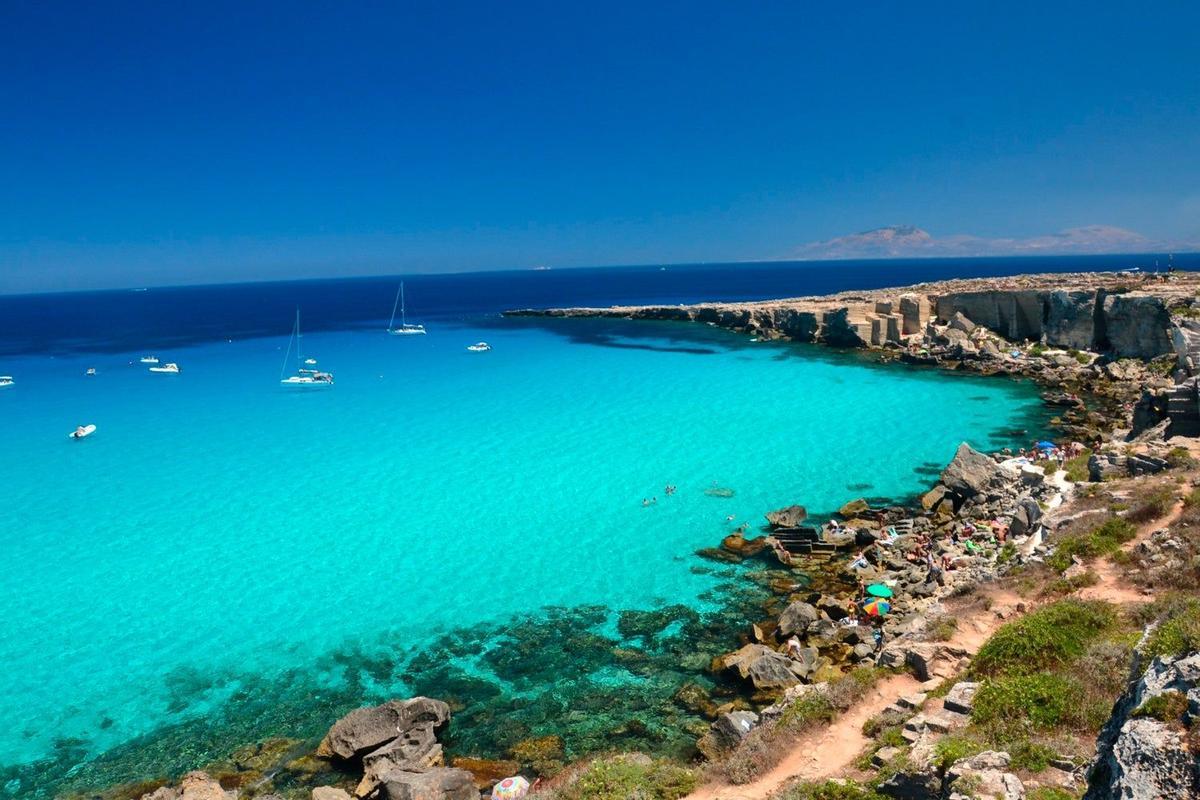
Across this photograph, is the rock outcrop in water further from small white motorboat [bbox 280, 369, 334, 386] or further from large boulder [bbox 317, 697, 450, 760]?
small white motorboat [bbox 280, 369, 334, 386]

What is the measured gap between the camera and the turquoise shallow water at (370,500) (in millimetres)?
20312

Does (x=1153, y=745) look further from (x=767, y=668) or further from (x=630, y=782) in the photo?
(x=767, y=668)

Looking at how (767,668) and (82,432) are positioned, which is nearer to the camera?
(767,668)

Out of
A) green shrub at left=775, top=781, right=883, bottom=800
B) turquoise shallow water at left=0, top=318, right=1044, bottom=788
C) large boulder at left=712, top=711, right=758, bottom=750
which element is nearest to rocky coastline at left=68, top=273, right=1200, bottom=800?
large boulder at left=712, top=711, right=758, bottom=750

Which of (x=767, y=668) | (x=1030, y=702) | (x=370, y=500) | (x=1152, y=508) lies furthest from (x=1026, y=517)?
(x=370, y=500)

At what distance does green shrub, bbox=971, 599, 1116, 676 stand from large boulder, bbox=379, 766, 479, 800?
33.3 feet

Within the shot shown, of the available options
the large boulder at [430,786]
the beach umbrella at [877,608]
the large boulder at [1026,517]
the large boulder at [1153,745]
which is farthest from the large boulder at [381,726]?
the large boulder at [1026,517]

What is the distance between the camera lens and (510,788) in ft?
44.1

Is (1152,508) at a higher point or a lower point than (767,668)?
higher

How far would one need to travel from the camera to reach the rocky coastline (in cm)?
1379

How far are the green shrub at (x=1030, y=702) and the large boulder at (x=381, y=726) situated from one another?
1137 cm

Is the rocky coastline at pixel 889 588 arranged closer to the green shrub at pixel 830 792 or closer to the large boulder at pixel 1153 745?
the large boulder at pixel 1153 745

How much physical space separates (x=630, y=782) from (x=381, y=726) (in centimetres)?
669

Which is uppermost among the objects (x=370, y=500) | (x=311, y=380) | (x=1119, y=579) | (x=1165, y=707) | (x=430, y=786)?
(x=1165, y=707)
